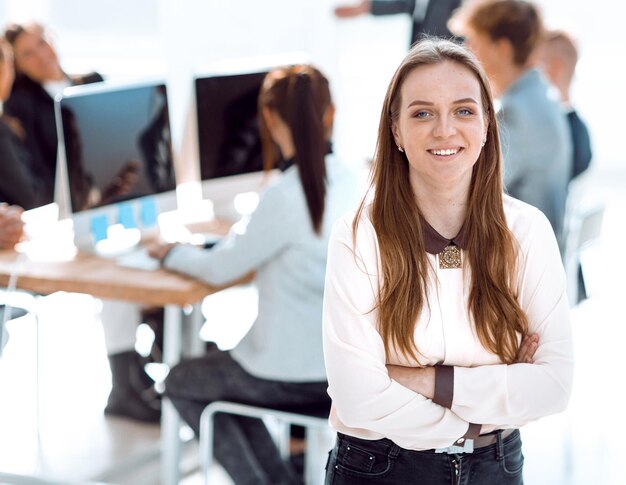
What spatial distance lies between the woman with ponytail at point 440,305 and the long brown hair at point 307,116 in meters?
0.76

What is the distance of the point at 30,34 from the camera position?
13.4 feet

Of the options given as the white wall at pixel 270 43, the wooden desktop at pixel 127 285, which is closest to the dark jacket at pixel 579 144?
the white wall at pixel 270 43

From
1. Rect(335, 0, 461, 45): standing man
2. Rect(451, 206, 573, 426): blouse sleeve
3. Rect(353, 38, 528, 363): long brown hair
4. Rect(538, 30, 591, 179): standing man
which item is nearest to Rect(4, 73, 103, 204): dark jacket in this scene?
Rect(335, 0, 461, 45): standing man

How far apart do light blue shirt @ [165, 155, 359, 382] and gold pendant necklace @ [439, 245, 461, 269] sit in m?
0.82

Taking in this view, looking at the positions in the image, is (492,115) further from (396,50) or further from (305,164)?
(396,50)

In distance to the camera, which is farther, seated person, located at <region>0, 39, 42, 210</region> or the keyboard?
seated person, located at <region>0, 39, 42, 210</region>

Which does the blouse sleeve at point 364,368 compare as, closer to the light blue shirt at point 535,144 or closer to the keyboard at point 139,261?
the keyboard at point 139,261

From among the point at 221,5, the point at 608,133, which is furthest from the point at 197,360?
the point at 608,133

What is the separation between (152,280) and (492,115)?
1208 millimetres

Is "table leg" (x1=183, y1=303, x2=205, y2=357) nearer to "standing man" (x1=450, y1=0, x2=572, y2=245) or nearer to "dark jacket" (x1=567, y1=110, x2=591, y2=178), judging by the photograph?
"standing man" (x1=450, y1=0, x2=572, y2=245)

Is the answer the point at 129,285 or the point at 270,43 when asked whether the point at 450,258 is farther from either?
the point at 270,43

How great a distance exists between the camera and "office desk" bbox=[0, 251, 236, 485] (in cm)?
251

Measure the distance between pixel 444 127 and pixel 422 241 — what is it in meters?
0.19

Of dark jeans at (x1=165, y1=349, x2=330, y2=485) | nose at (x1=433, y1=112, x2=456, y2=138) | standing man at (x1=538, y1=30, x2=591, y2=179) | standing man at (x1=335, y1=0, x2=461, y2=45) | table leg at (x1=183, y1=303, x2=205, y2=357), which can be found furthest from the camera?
standing man at (x1=335, y1=0, x2=461, y2=45)
